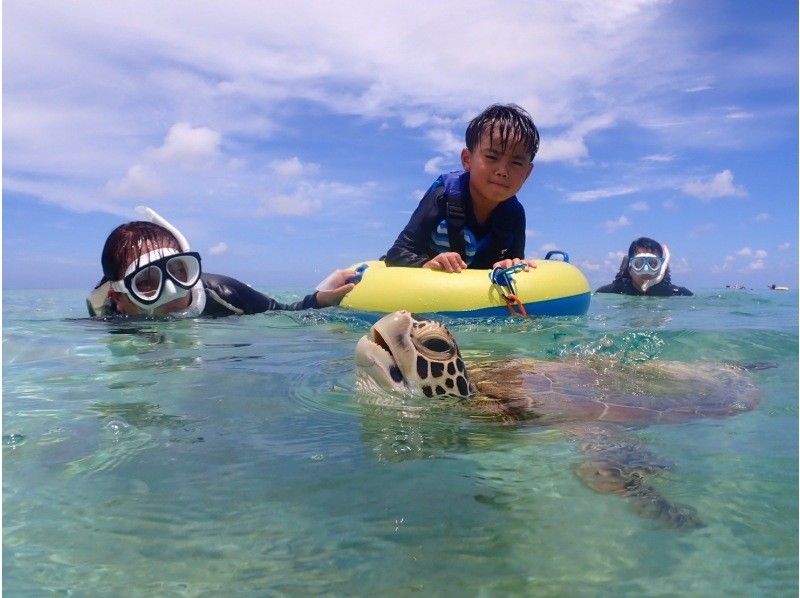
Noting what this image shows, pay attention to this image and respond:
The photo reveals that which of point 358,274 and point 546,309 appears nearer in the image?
point 546,309

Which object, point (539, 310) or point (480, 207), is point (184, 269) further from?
point (539, 310)

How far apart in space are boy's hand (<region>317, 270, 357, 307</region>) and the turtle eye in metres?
4.57

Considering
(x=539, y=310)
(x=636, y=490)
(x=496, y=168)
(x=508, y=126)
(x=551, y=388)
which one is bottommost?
(x=636, y=490)

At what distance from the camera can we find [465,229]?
7.44m

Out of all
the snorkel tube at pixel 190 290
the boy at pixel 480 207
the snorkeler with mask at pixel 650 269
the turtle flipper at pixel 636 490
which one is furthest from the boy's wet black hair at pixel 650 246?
the turtle flipper at pixel 636 490

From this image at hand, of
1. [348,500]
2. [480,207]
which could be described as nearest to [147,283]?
[480,207]

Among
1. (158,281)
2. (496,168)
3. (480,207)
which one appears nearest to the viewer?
(496,168)

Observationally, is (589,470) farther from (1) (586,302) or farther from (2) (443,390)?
(1) (586,302)

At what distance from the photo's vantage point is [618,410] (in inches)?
123

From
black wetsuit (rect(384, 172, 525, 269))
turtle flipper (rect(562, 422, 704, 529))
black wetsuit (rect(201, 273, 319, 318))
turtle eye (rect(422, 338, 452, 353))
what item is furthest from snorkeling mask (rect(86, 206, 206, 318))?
turtle flipper (rect(562, 422, 704, 529))

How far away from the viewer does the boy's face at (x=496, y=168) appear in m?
6.75

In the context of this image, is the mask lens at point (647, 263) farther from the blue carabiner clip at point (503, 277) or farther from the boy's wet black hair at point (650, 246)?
the blue carabiner clip at point (503, 277)

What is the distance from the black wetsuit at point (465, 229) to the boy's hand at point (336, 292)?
2.10 feet

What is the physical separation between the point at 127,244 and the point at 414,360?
475 centimetres
